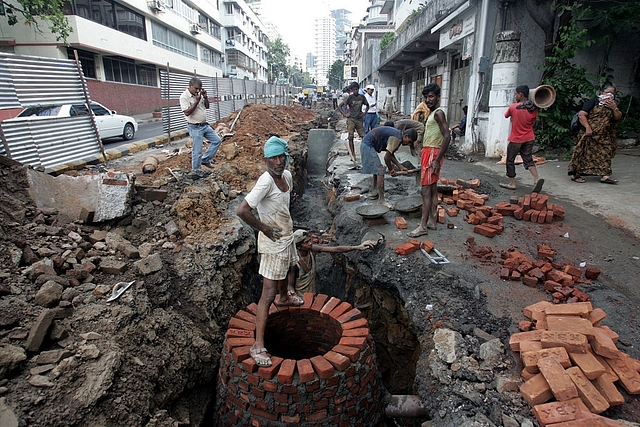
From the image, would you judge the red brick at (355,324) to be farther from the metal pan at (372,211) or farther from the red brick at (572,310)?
the metal pan at (372,211)

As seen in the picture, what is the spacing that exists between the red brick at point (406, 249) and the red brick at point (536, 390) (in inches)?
74.9

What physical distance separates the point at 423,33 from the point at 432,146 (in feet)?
32.8

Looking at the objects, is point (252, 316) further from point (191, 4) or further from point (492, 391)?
point (191, 4)

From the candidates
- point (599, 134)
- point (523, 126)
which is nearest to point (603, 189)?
point (599, 134)

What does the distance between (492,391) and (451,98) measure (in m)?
12.1

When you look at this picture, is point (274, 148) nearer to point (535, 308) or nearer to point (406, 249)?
point (406, 249)

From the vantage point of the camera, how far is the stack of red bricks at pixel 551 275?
2.96 metres

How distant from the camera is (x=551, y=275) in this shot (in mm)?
3219

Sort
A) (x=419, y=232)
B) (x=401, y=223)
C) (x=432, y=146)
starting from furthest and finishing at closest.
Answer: (x=401, y=223) < (x=419, y=232) < (x=432, y=146)

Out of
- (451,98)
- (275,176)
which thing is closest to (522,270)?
(275,176)

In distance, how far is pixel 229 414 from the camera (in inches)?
110

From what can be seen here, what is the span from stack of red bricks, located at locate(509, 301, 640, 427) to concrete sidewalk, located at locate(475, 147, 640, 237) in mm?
2623

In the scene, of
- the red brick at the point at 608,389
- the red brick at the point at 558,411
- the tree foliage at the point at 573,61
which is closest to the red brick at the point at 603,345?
the red brick at the point at 608,389

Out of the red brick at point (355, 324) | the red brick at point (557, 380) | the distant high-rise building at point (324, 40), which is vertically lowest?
the red brick at point (355, 324)
